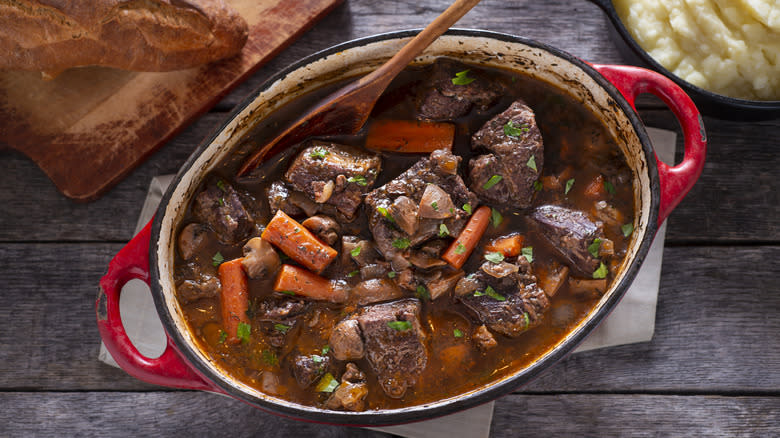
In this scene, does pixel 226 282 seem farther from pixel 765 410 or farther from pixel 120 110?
pixel 765 410

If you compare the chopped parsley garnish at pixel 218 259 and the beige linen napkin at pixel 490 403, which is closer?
the chopped parsley garnish at pixel 218 259

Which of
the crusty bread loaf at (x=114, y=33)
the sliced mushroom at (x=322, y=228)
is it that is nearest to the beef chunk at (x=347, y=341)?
the sliced mushroom at (x=322, y=228)

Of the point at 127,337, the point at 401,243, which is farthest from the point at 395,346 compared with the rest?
the point at 127,337

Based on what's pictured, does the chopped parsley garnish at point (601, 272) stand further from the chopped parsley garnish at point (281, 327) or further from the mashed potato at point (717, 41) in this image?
the chopped parsley garnish at point (281, 327)

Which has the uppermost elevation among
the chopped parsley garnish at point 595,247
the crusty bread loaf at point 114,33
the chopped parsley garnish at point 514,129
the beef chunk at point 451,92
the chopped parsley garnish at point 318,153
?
the crusty bread loaf at point 114,33

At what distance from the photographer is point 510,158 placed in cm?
271

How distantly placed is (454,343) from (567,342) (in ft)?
1.68

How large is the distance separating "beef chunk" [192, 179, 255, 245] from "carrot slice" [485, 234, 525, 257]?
1135 mm

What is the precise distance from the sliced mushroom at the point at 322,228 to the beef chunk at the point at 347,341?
0.38 m

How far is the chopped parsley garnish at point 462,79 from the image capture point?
9.09 ft

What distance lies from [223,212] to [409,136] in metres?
0.93

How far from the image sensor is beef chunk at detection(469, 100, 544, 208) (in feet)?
8.93

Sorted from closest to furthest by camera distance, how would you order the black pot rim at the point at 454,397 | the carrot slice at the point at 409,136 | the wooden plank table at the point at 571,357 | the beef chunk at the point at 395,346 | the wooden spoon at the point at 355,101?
the black pot rim at the point at 454,397 → the wooden spoon at the point at 355,101 → the beef chunk at the point at 395,346 → the carrot slice at the point at 409,136 → the wooden plank table at the point at 571,357

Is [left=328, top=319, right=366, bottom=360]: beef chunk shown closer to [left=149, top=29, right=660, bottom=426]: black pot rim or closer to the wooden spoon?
[left=149, top=29, right=660, bottom=426]: black pot rim
